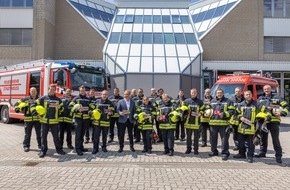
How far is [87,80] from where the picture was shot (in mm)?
12594

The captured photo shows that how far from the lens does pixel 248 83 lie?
13766 millimetres

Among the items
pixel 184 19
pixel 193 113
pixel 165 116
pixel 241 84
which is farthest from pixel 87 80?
pixel 184 19

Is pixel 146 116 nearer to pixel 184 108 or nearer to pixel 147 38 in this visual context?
pixel 184 108

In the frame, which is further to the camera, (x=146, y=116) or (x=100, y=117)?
(x=146, y=116)

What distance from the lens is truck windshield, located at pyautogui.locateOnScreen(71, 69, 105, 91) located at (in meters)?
12.0

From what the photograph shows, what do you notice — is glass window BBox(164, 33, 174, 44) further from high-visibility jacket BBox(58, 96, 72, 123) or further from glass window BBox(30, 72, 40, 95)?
high-visibility jacket BBox(58, 96, 72, 123)

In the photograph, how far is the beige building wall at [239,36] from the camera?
26219 mm

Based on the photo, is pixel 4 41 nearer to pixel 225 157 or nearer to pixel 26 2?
pixel 26 2

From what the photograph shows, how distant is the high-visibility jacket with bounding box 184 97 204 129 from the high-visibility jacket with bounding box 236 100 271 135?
3.50 feet

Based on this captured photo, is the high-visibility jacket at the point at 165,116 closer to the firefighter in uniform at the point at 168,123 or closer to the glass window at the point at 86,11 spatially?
the firefighter in uniform at the point at 168,123

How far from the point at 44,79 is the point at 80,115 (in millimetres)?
4836

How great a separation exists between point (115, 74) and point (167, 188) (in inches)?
708

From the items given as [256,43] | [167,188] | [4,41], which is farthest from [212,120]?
[4,41]

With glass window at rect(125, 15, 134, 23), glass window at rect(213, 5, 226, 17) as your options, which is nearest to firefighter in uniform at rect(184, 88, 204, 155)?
glass window at rect(213, 5, 226, 17)
